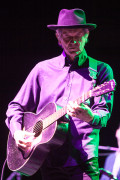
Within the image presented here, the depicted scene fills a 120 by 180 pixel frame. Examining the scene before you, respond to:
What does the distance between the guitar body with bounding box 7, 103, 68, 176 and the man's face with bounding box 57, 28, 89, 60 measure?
1.86ft

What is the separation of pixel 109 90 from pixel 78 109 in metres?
0.28

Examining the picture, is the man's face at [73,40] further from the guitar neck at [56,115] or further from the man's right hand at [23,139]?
the man's right hand at [23,139]

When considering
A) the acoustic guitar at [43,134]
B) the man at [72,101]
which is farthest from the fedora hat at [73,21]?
the acoustic guitar at [43,134]

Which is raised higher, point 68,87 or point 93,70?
point 93,70

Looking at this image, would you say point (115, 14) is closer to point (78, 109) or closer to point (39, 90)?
point (39, 90)

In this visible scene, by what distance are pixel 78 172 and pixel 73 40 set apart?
1233 millimetres

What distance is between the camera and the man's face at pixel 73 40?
2885 millimetres

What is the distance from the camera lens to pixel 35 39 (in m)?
5.87

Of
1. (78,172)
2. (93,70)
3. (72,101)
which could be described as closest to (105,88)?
(72,101)

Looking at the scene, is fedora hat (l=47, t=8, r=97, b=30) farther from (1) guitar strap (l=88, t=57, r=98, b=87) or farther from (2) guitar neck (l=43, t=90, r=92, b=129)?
(2) guitar neck (l=43, t=90, r=92, b=129)

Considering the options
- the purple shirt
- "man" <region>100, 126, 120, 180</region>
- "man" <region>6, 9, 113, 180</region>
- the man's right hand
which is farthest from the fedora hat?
"man" <region>100, 126, 120, 180</region>

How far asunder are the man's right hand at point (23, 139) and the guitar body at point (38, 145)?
56 mm

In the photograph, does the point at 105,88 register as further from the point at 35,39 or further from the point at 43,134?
the point at 35,39

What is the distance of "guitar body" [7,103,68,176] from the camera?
257 centimetres
